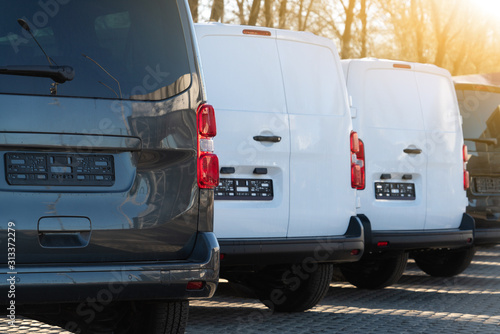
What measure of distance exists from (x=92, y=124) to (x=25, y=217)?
0.54 meters

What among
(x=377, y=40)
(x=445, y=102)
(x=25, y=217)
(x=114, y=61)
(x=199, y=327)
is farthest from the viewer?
(x=377, y=40)

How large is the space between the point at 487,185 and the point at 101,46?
6.87 meters

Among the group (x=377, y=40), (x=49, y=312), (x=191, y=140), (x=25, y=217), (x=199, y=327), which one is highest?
(x=377, y=40)

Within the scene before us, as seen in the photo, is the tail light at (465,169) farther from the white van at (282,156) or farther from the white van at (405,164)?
the white van at (282,156)

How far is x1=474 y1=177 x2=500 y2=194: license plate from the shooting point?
10.3 meters

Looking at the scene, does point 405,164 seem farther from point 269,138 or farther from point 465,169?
point 269,138

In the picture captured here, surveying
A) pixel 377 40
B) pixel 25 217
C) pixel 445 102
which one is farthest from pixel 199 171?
pixel 377 40

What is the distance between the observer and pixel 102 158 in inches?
174

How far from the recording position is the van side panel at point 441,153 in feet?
30.0

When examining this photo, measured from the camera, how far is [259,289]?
7.88m

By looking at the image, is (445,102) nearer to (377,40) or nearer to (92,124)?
(92,124)

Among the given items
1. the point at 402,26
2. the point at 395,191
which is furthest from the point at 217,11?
the point at 402,26

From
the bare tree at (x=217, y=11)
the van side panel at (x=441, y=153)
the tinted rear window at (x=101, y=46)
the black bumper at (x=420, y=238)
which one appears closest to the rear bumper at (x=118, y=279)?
the tinted rear window at (x=101, y=46)

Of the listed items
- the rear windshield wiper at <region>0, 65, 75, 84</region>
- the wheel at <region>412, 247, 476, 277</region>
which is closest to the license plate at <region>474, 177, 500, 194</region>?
the wheel at <region>412, 247, 476, 277</region>
